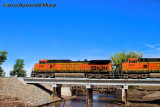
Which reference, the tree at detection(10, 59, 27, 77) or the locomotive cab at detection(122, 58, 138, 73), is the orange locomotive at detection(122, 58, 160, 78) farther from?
the tree at detection(10, 59, 27, 77)

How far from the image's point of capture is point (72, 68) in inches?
1324

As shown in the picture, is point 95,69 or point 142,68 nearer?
point 142,68

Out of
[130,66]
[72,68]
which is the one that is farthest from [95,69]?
[130,66]

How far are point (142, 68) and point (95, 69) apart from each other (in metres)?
9.41

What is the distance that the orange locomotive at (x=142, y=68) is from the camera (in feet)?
99.1

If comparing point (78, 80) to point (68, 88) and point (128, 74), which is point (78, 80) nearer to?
point (128, 74)

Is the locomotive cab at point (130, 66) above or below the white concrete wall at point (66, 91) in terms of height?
above

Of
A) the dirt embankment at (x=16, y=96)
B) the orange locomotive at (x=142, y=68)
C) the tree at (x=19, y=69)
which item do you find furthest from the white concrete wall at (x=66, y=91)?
the tree at (x=19, y=69)

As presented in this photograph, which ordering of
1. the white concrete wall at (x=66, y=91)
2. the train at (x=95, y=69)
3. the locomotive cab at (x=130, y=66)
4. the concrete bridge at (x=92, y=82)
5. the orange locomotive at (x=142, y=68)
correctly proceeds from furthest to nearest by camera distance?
1. the white concrete wall at (x=66, y=91)
2. the locomotive cab at (x=130, y=66)
3. the train at (x=95, y=69)
4. the orange locomotive at (x=142, y=68)
5. the concrete bridge at (x=92, y=82)

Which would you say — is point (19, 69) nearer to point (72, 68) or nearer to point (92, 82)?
point (72, 68)

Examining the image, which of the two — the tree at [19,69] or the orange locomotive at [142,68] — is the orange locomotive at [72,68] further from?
the tree at [19,69]

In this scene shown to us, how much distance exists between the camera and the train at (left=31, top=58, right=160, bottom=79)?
30562 millimetres

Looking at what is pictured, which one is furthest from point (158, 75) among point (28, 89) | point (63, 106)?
point (28, 89)

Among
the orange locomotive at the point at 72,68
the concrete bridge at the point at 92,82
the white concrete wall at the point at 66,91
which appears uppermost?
the orange locomotive at the point at 72,68
